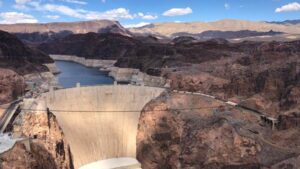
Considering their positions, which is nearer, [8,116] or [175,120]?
[8,116]

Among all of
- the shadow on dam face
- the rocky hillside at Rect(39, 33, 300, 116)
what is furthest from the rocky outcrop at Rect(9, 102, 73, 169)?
the rocky hillside at Rect(39, 33, 300, 116)

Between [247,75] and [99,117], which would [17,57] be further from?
[247,75]

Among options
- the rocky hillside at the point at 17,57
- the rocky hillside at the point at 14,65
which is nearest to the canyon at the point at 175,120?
the rocky hillside at the point at 14,65

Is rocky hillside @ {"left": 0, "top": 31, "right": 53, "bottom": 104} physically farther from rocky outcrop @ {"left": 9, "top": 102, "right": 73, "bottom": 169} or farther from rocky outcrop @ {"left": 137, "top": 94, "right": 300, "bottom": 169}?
rocky outcrop @ {"left": 137, "top": 94, "right": 300, "bottom": 169}

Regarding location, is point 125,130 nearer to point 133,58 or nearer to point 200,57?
point 200,57

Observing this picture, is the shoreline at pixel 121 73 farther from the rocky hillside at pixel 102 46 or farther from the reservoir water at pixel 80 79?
the reservoir water at pixel 80 79

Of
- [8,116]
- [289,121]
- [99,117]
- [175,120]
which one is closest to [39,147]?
[8,116]
